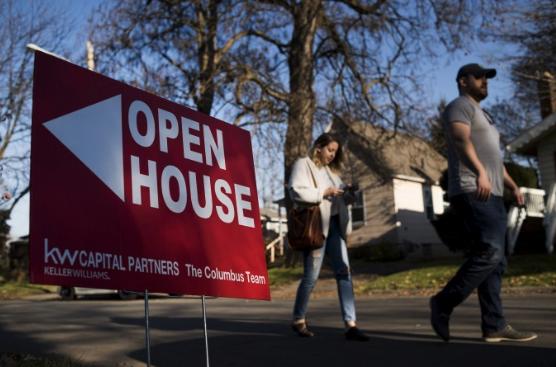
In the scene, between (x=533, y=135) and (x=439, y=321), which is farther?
(x=533, y=135)

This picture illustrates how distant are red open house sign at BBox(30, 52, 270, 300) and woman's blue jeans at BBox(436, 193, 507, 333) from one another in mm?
1744

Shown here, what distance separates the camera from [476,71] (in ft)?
20.7

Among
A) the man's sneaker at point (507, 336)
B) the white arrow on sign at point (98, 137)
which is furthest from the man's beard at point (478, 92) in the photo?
the white arrow on sign at point (98, 137)

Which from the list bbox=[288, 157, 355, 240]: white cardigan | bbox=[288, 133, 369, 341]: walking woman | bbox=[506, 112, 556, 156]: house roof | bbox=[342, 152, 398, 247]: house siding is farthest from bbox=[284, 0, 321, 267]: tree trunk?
bbox=[288, 157, 355, 240]: white cardigan

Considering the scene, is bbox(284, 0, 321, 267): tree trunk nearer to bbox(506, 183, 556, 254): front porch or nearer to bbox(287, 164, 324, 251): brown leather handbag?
bbox(506, 183, 556, 254): front porch

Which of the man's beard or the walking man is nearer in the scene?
the walking man

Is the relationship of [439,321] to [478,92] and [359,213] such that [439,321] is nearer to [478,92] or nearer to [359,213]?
[478,92]

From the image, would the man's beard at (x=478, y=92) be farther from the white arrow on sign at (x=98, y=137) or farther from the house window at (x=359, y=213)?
the house window at (x=359, y=213)

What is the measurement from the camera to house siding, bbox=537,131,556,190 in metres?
22.7

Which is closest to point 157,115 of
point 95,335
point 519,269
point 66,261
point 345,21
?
point 66,261

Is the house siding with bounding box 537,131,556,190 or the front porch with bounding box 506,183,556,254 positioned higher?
the house siding with bounding box 537,131,556,190

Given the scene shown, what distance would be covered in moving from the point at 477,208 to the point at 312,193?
159 centimetres

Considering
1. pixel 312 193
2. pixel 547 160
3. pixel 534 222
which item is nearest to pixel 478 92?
pixel 312 193

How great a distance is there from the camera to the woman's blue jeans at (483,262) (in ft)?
18.8
